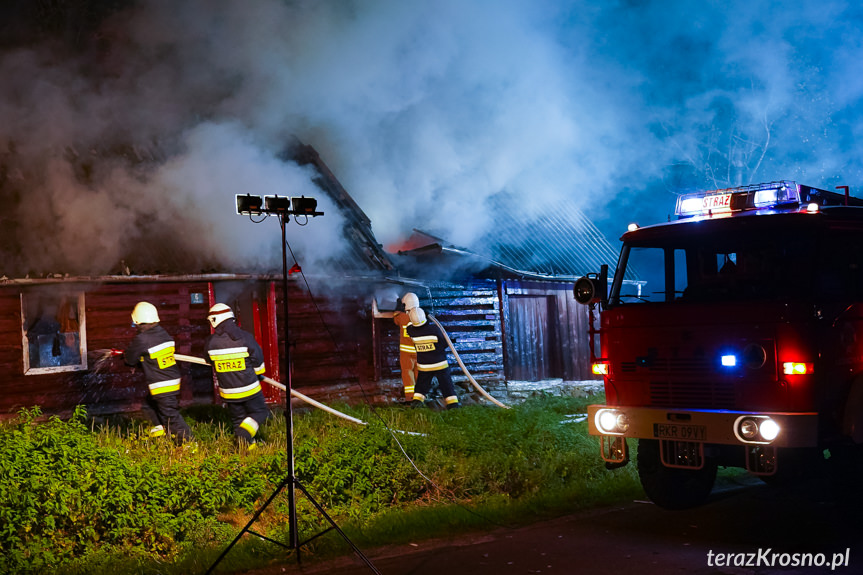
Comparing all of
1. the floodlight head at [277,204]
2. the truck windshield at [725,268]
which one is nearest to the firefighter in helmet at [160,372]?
the floodlight head at [277,204]

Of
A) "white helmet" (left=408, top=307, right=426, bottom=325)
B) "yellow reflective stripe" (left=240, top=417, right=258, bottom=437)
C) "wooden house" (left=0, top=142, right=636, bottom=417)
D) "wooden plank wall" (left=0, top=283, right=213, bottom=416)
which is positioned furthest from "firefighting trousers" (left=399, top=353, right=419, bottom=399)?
"yellow reflective stripe" (left=240, top=417, right=258, bottom=437)

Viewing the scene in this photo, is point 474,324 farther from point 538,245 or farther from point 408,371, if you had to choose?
point 538,245

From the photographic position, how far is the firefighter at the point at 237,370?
9.00 m

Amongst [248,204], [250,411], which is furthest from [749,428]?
[250,411]

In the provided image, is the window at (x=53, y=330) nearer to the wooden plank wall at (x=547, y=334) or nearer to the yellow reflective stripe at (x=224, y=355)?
the yellow reflective stripe at (x=224, y=355)

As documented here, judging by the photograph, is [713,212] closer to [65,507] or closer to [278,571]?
[278,571]

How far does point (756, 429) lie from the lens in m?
5.52

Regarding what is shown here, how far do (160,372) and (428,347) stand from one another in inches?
182

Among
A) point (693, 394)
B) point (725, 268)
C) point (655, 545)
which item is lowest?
point (655, 545)

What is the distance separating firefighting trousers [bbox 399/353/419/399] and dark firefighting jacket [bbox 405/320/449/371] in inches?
35.7

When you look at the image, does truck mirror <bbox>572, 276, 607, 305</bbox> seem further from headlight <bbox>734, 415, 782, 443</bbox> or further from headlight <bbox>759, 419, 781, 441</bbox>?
headlight <bbox>759, 419, 781, 441</bbox>

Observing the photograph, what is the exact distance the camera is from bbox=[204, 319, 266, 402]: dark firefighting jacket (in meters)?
9.01

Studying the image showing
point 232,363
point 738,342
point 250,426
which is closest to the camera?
point 738,342

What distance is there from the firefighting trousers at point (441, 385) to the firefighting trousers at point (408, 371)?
0.87 metres
